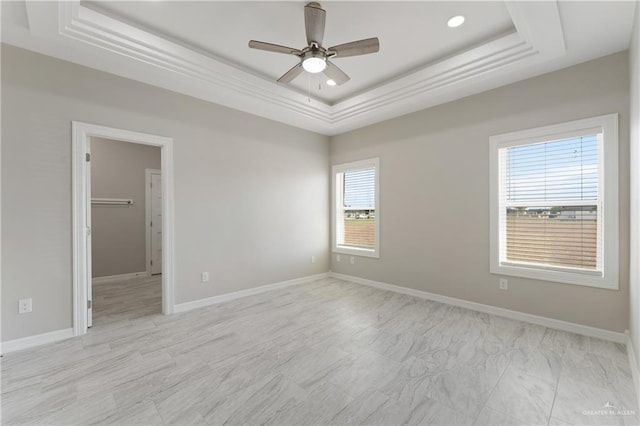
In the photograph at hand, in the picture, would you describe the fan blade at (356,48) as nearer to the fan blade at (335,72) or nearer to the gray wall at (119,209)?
the fan blade at (335,72)

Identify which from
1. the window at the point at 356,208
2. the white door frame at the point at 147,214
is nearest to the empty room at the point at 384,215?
the window at the point at 356,208

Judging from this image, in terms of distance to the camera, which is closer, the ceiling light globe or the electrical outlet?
the ceiling light globe

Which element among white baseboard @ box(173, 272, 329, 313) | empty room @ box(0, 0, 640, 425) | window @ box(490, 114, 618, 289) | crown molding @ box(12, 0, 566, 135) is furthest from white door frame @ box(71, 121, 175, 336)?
window @ box(490, 114, 618, 289)

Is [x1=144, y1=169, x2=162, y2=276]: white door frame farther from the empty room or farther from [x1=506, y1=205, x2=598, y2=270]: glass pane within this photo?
[x1=506, y1=205, x2=598, y2=270]: glass pane

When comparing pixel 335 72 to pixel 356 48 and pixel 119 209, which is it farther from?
pixel 119 209

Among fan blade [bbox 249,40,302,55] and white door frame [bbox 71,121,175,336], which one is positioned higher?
fan blade [bbox 249,40,302,55]

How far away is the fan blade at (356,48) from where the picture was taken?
7.72 ft

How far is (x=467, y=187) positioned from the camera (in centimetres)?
371

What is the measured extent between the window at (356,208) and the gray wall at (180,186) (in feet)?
0.90

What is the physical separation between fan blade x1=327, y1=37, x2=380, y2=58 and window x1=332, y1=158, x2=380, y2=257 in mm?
2483

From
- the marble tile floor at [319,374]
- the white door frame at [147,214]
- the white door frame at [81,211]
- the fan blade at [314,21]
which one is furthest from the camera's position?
the white door frame at [147,214]

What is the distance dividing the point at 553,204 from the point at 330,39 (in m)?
3.15

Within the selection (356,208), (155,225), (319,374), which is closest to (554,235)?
(356,208)

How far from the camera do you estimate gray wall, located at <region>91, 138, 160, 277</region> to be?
5180mm
